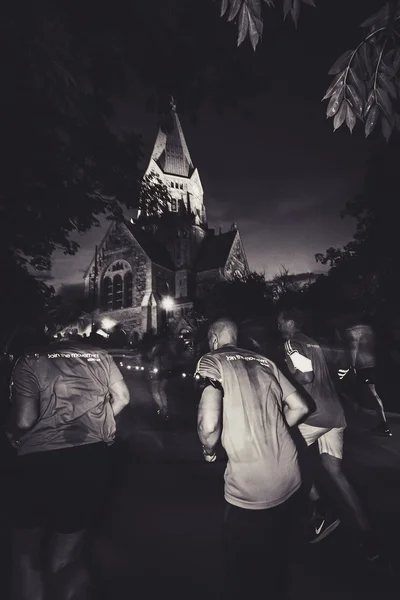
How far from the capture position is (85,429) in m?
2.61

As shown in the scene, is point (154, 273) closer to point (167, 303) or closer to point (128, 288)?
point (128, 288)

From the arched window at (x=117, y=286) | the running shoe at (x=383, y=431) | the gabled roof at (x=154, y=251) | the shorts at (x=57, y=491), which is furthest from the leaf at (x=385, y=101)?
the arched window at (x=117, y=286)

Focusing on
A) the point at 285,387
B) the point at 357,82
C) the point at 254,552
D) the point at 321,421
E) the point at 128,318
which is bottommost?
the point at 254,552

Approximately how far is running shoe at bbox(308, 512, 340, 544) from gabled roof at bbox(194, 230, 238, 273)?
175 ft

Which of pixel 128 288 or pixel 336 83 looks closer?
pixel 336 83

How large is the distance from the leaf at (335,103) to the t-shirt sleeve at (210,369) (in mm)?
1665

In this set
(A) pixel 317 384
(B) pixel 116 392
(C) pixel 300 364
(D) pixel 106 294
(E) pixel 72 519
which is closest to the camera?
(E) pixel 72 519

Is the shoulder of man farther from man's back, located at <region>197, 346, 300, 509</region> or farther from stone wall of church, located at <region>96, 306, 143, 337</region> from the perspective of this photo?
stone wall of church, located at <region>96, 306, 143, 337</region>

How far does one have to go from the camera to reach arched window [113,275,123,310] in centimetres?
5297

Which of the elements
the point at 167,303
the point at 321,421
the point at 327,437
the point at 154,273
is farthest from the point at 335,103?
the point at 167,303

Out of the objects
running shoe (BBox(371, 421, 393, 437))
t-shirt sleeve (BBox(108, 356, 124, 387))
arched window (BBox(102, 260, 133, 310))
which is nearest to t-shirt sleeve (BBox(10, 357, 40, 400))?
t-shirt sleeve (BBox(108, 356, 124, 387))

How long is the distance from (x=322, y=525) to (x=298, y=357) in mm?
1511

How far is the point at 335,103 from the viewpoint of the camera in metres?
2.30

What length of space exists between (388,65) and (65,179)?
6.94 m
